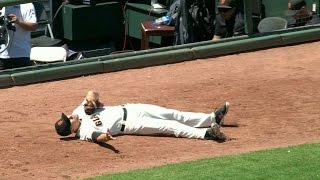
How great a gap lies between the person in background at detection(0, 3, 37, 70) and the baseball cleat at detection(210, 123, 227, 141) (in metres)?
2.70

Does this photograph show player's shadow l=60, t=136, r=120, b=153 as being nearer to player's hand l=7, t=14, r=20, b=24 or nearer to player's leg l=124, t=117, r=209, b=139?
player's leg l=124, t=117, r=209, b=139

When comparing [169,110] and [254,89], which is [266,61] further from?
[169,110]

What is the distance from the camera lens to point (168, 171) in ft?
25.4

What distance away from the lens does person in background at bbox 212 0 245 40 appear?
11.7 m

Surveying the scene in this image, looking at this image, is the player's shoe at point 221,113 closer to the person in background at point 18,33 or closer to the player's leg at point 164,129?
the player's leg at point 164,129

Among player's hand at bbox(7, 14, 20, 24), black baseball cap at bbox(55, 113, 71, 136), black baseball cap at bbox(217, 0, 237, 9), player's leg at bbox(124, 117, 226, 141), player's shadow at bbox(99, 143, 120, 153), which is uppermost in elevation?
player's hand at bbox(7, 14, 20, 24)

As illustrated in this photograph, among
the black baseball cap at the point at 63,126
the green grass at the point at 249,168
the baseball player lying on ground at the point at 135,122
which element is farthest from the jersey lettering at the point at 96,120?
the green grass at the point at 249,168

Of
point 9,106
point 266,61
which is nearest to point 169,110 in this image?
point 9,106

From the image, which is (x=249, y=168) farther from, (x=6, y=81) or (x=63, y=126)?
(x=6, y=81)

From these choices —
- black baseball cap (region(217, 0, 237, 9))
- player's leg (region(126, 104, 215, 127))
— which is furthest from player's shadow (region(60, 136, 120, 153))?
black baseball cap (region(217, 0, 237, 9))

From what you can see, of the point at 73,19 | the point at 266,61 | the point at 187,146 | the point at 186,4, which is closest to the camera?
the point at 187,146

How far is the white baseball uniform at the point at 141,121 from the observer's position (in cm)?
870

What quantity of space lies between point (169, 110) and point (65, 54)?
9.71 feet

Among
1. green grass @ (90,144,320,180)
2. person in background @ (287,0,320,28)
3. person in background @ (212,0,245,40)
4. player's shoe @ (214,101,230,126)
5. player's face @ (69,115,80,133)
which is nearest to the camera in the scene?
green grass @ (90,144,320,180)
